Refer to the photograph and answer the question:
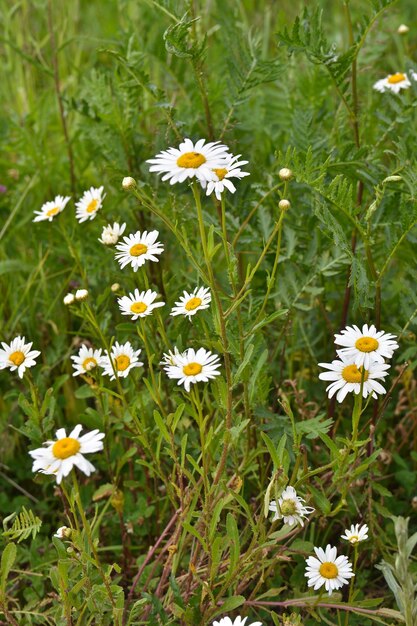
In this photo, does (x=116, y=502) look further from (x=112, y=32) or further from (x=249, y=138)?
(x=112, y=32)

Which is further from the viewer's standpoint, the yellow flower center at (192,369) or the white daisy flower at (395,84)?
the white daisy flower at (395,84)

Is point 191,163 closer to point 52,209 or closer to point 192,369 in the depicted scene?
point 192,369

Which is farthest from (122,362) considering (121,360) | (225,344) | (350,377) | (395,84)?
(395,84)

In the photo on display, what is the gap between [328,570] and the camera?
1329mm

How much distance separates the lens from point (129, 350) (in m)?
1.51

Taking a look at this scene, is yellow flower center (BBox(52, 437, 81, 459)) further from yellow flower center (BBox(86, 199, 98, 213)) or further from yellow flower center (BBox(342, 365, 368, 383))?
yellow flower center (BBox(86, 199, 98, 213))

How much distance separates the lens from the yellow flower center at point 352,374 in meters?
1.32

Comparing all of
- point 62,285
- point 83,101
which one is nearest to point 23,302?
point 62,285

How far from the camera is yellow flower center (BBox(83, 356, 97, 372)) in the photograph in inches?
59.0

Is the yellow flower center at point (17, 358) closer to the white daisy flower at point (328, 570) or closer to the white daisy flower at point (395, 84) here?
the white daisy flower at point (328, 570)

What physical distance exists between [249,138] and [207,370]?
0.99 meters

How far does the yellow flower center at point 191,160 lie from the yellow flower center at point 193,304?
0.90 feet

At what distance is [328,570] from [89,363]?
54 centimetres

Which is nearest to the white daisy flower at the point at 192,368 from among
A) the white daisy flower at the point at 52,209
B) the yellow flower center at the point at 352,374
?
the yellow flower center at the point at 352,374
